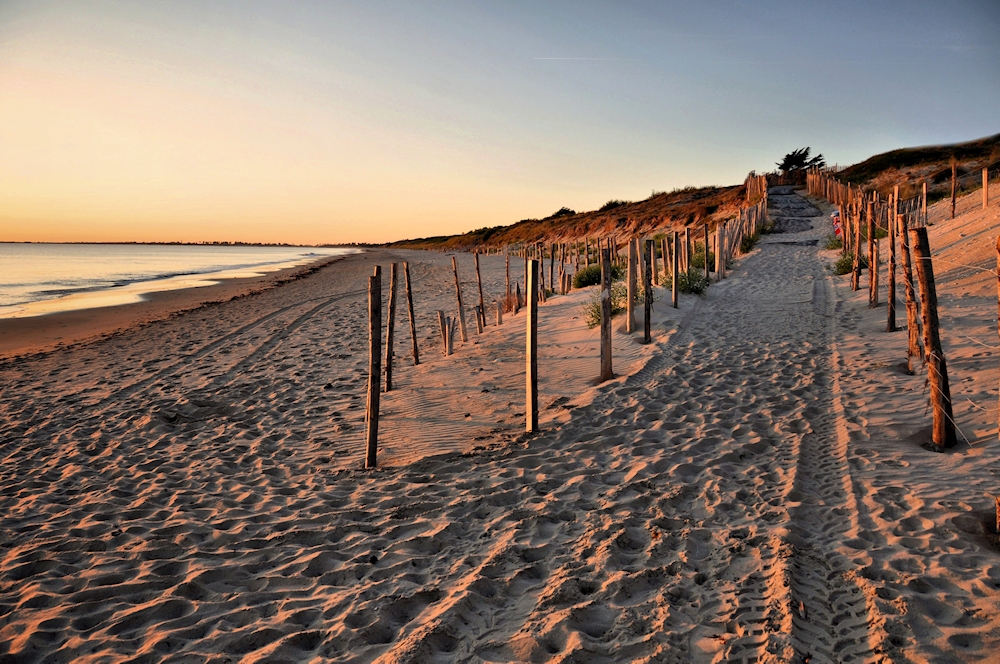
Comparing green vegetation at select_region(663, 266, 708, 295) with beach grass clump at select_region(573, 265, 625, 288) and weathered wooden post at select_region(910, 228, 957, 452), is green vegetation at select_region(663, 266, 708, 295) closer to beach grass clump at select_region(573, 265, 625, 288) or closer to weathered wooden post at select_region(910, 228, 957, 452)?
beach grass clump at select_region(573, 265, 625, 288)

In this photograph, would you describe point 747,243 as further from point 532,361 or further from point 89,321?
point 89,321

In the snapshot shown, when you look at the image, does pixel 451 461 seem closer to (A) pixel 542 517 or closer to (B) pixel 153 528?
(A) pixel 542 517

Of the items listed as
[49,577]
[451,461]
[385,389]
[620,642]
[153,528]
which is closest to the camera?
[620,642]

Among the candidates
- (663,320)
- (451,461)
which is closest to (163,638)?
→ (451,461)

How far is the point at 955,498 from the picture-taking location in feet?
13.1

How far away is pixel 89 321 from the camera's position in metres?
15.9

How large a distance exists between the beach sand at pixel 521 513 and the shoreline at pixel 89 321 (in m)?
4.23

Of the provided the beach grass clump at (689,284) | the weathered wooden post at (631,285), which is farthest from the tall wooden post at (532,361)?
the beach grass clump at (689,284)

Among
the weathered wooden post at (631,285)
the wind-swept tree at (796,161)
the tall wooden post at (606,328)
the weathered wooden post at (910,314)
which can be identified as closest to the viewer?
the weathered wooden post at (910,314)

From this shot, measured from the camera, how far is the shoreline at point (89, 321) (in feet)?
41.6

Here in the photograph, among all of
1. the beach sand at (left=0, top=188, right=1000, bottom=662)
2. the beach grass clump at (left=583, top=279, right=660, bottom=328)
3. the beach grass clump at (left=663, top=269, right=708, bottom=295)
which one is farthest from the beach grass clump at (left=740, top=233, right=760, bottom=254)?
the beach sand at (left=0, top=188, right=1000, bottom=662)

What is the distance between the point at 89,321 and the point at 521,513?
16.3 m

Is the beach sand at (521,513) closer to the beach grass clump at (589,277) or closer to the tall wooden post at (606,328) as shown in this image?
the tall wooden post at (606,328)

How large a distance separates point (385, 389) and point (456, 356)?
194cm
